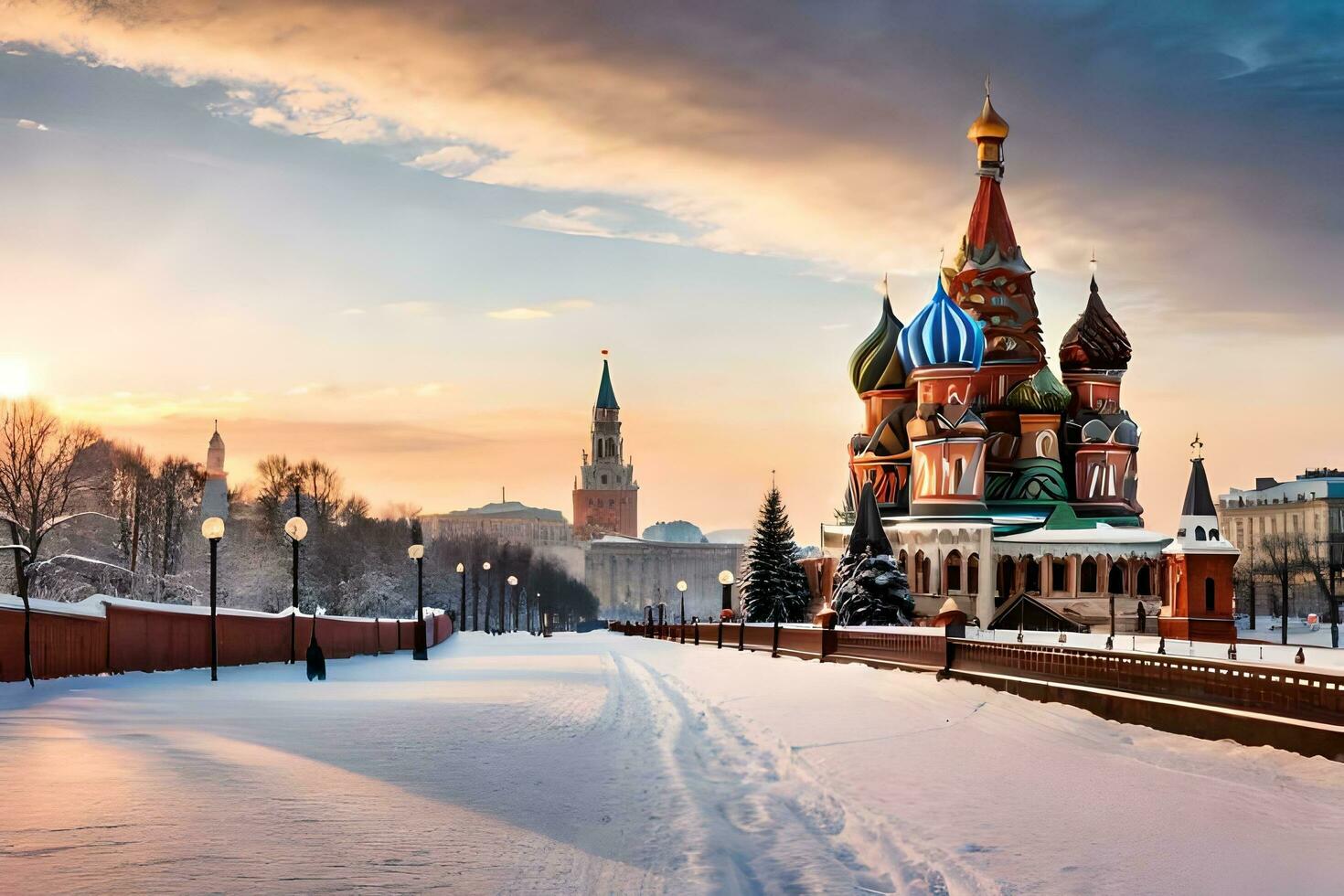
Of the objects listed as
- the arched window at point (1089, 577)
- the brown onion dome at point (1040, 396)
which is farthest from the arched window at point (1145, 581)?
the brown onion dome at point (1040, 396)

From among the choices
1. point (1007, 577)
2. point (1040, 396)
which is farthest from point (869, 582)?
point (1040, 396)

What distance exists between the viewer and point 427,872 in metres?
8.68

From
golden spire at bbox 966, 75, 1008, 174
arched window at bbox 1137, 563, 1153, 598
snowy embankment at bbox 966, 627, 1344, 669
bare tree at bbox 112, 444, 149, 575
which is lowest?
snowy embankment at bbox 966, 627, 1344, 669

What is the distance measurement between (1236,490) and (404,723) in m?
148

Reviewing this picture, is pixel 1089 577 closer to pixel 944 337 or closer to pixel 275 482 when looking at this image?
pixel 944 337

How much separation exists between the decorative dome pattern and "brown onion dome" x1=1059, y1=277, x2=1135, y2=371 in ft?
36.7

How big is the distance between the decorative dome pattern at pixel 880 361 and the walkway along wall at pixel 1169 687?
67464 millimetres

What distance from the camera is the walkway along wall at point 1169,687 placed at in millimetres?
14695

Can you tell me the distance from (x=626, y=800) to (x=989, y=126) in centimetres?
8949

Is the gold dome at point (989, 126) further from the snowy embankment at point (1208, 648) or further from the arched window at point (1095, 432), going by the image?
the snowy embankment at point (1208, 648)

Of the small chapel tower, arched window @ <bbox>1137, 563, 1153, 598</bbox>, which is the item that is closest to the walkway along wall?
the small chapel tower

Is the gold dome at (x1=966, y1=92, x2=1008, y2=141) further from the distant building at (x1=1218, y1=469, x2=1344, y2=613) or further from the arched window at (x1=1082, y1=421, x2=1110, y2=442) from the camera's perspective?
the distant building at (x1=1218, y1=469, x2=1344, y2=613)

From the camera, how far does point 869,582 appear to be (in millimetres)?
66375

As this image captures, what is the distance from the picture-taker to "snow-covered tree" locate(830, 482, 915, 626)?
65562 millimetres
